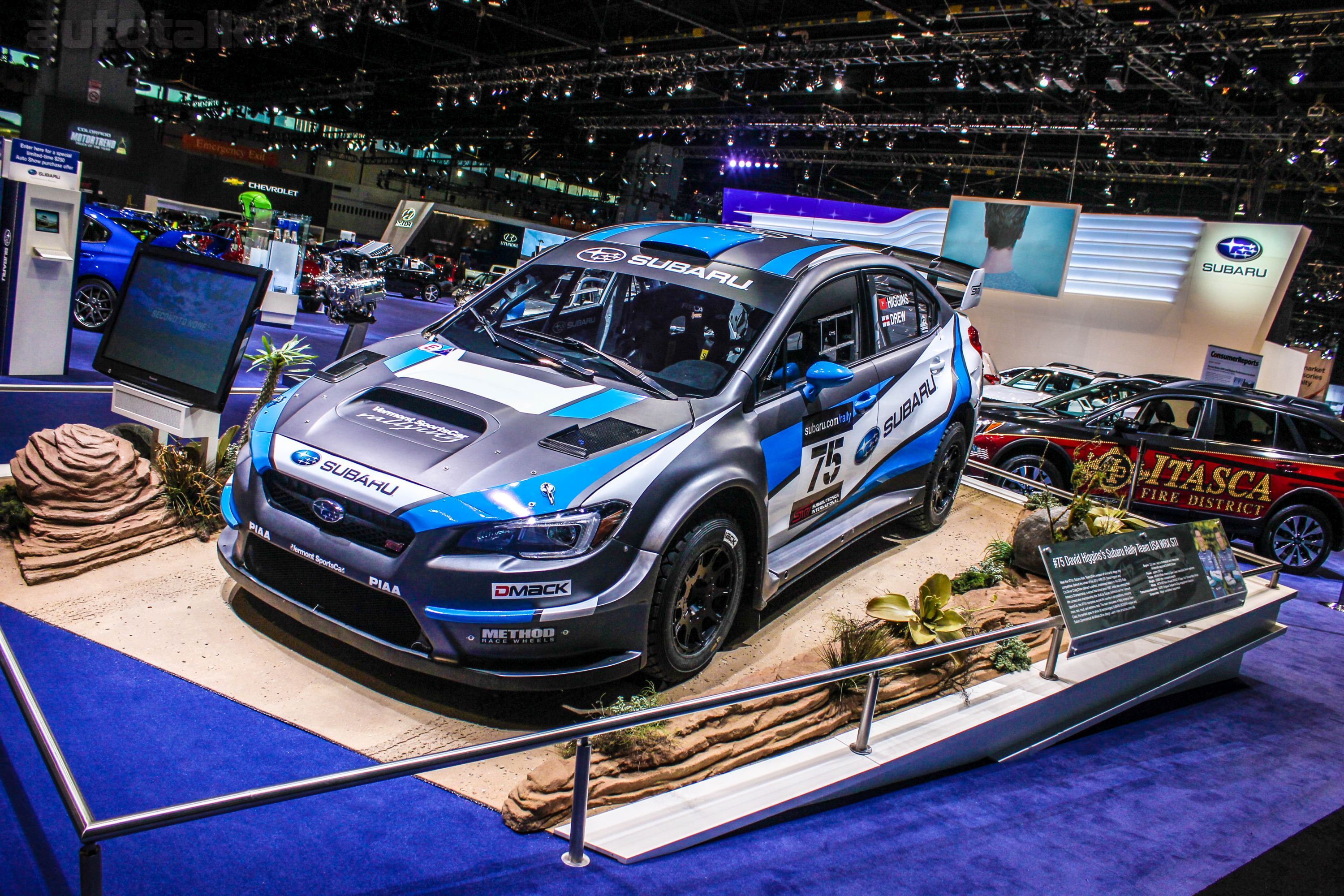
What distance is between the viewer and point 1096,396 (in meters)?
10.6

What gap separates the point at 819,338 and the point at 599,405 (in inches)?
53.6

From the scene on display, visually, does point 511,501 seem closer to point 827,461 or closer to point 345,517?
point 345,517

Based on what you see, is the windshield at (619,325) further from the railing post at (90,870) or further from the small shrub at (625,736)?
the railing post at (90,870)

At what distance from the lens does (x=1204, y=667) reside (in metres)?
5.64

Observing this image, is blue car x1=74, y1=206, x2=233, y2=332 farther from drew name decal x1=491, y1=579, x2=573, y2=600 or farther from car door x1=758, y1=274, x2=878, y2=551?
drew name decal x1=491, y1=579, x2=573, y2=600

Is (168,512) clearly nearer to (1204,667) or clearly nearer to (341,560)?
(341,560)

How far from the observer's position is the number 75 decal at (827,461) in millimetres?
4238

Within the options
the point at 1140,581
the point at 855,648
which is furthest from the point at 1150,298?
the point at 855,648

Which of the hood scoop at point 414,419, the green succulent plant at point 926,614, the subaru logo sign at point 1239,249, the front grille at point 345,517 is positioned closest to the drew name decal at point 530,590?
the front grille at point 345,517

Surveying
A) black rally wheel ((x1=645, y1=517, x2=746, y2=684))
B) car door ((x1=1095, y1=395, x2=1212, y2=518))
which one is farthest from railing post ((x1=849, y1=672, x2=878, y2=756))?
car door ((x1=1095, y1=395, x2=1212, y2=518))

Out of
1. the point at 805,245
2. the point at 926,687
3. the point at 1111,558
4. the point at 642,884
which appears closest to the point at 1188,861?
the point at 926,687

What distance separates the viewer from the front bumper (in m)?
2.97

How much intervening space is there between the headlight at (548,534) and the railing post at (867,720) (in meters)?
1.18

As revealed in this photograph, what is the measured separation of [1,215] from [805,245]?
6929 mm
